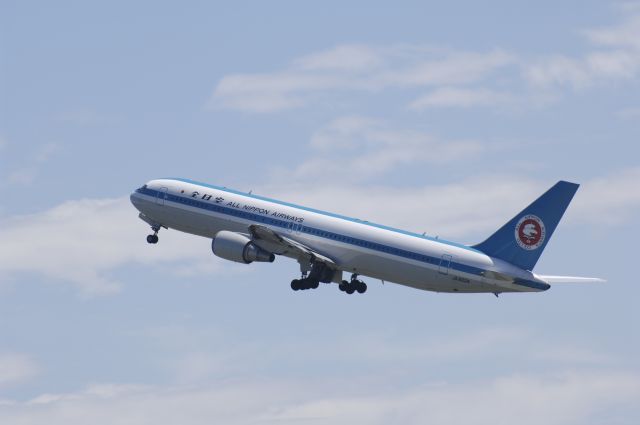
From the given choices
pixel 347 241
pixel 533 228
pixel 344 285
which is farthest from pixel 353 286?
pixel 533 228

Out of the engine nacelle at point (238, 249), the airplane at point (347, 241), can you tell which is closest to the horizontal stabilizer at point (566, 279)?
the airplane at point (347, 241)

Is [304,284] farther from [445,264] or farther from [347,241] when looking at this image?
[445,264]

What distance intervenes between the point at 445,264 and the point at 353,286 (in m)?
11.2

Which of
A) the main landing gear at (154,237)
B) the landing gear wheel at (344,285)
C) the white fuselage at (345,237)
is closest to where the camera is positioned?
the white fuselage at (345,237)

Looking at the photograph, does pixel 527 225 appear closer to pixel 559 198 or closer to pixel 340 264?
pixel 559 198

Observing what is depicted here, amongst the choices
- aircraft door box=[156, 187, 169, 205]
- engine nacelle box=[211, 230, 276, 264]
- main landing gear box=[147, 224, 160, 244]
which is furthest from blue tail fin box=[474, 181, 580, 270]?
main landing gear box=[147, 224, 160, 244]

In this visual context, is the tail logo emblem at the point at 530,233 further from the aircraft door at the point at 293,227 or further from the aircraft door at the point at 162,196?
the aircraft door at the point at 162,196

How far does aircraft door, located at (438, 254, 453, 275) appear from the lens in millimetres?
97188

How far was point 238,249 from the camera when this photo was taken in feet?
340

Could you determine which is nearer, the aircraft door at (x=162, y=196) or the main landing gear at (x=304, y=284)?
the main landing gear at (x=304, y=284)

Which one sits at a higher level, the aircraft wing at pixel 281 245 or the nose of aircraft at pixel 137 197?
the nose of aircraft at pixel 137 197

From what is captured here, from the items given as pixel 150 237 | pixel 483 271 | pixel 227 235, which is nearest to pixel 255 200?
pixel 227 235

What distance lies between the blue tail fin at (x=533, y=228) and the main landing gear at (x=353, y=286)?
42.3 feet

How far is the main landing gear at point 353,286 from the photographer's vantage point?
107 m
